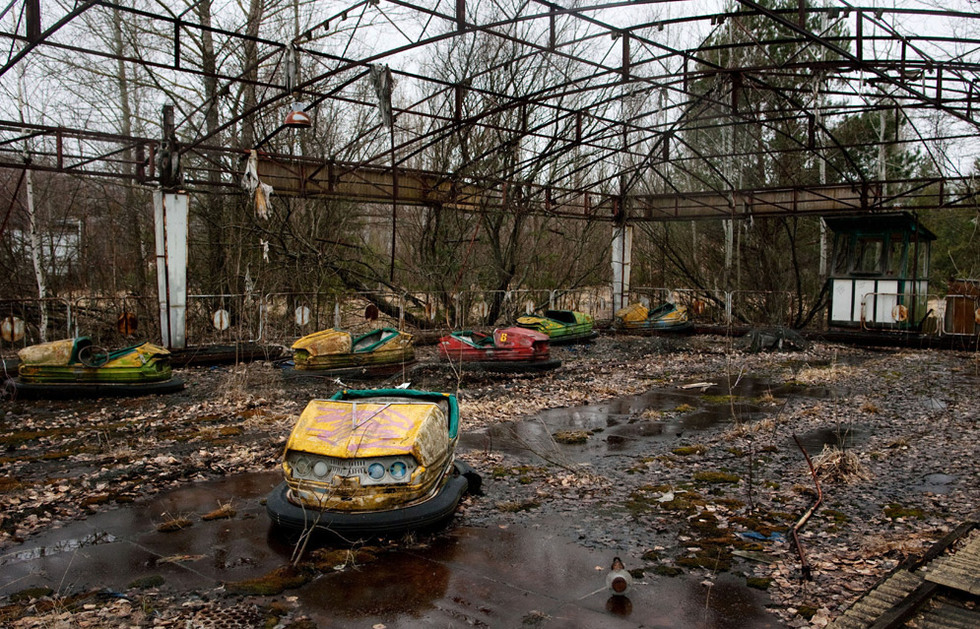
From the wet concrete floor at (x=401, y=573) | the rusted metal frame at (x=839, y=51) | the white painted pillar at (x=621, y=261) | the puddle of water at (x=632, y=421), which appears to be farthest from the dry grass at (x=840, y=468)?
the white painted pillar at (x=621, y=261)

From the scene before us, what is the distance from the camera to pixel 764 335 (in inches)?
641

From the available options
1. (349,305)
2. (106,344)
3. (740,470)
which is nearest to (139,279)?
(106,344)

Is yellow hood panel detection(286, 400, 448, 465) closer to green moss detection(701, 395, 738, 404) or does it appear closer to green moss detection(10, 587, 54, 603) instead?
green moss detection(10, 587, 54, 603)

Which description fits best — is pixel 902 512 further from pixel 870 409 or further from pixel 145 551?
pixel 145 551

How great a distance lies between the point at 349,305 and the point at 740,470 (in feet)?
45.0

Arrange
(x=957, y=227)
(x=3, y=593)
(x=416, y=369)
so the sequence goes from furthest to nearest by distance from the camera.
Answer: (x=957, y=227)
(x=416, y=369)
(x=3, y=593)

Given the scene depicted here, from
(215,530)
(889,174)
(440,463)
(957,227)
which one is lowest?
(215,530)

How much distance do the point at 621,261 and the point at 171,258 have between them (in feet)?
42.1

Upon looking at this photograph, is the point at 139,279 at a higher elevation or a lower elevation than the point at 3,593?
higher

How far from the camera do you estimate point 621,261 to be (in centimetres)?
2153

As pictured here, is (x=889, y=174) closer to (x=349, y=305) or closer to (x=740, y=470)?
(x=349, y=305)

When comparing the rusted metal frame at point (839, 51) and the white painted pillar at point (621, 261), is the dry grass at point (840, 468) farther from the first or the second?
the white painted pillar at point (621, 261)

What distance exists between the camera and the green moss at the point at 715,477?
6.16 m

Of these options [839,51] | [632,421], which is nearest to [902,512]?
[632,421]
